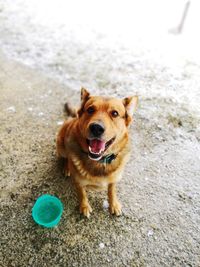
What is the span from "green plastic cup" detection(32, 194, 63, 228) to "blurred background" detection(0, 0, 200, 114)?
229cm

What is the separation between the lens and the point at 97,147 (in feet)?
7.98

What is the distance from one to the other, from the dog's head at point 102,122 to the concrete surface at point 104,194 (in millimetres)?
913

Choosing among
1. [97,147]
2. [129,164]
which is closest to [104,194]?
[129,164]

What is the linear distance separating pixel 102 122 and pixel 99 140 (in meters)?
0.18

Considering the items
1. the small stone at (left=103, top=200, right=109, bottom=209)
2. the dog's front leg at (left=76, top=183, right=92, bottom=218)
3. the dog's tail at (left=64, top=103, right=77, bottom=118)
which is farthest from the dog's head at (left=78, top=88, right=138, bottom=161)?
the dog's tail at (left=64, top=103, right=77, bottom=118)

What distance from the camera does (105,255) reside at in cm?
265

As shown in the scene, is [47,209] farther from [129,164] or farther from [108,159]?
[129,164]

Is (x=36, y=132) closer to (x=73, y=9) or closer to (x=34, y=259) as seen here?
(x=34, y=259)

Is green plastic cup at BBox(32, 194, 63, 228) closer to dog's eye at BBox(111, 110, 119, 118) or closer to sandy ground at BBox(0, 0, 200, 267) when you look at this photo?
sandy ground at BBox(0, 0, 200, 267)

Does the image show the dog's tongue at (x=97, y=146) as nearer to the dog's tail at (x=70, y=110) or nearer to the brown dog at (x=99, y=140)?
the brown dog at (x=99, y=140)

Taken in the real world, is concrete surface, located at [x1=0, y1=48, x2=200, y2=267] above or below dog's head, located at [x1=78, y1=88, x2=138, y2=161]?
below

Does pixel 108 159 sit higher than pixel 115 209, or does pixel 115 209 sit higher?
pixel 108 159

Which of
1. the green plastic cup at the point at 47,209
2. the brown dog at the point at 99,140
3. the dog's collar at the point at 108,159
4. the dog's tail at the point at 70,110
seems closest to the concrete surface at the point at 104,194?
the green plastic cup at the point at 47,209

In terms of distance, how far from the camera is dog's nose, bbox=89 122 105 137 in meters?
2.28
